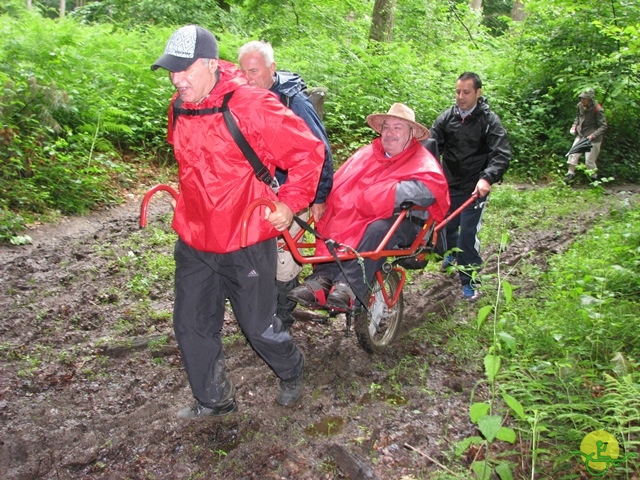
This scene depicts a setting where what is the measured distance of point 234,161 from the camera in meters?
3.30

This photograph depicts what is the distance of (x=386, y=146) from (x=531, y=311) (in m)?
2.02

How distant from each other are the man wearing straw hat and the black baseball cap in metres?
1.87

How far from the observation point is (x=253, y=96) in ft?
10.8

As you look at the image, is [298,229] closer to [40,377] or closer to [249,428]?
[249,428]

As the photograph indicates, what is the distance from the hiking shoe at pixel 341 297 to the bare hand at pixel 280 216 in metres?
1.12

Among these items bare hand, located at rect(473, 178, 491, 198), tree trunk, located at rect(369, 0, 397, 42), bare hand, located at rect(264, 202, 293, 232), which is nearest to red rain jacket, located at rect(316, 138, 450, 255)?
bare hand, located at rect(473, 178, 491, 198)

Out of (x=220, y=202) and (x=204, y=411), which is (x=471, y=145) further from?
(x=204, y=411)

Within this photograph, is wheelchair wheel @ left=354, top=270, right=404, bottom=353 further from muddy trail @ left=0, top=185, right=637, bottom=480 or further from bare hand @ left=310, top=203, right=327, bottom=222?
bare hand @ left=310, top=203, right=327, bottom=222

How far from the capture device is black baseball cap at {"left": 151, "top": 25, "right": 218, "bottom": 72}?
3.11 meters

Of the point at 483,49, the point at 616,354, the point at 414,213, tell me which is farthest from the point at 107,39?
the point at 483,49

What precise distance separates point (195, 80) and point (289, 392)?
2.16m

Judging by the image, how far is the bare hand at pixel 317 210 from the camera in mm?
4828

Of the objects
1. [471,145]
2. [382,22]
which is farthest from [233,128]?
[382,22]

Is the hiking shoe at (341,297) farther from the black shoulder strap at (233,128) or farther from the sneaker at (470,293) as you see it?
the sneaker at (470,293)
